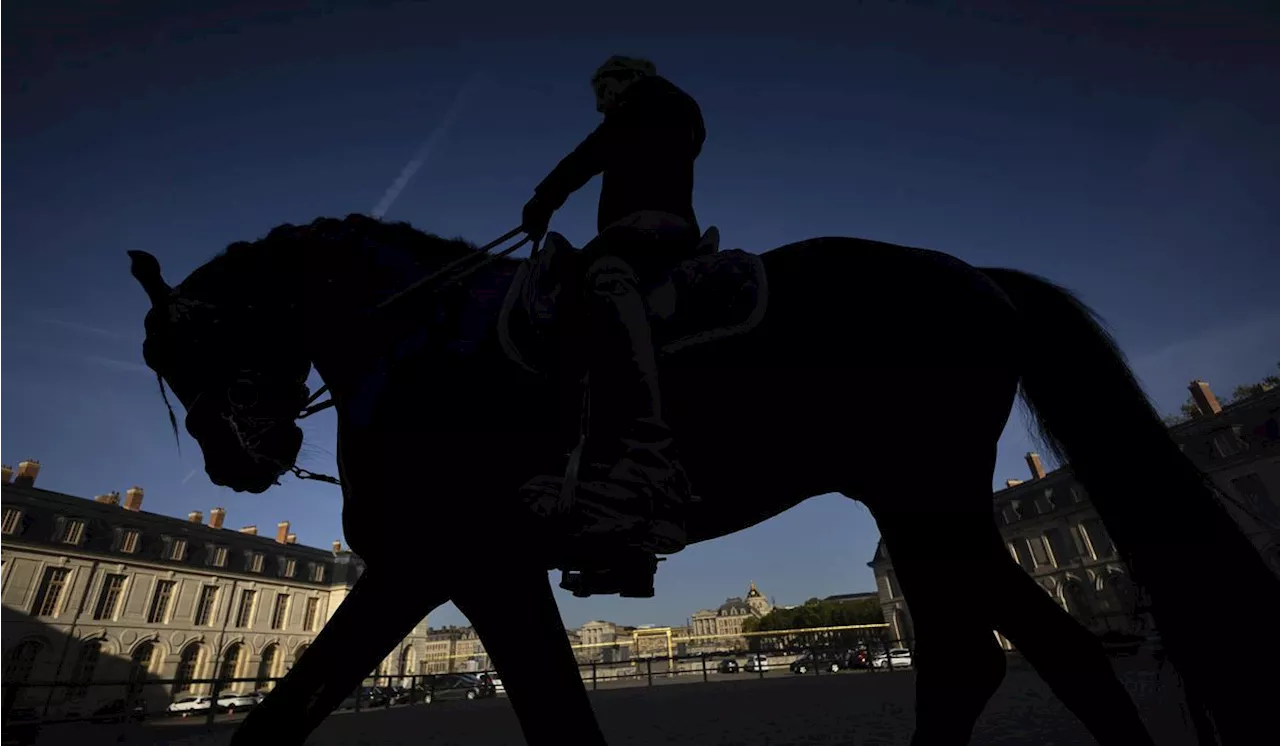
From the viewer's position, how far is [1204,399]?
36.8 meters

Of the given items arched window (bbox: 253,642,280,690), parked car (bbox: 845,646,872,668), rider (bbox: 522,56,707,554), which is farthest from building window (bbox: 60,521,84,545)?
rider (bbox: 522,56,707,554)

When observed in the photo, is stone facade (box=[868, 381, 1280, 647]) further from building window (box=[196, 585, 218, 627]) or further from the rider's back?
building window (box=[196, 585, 218, 627])

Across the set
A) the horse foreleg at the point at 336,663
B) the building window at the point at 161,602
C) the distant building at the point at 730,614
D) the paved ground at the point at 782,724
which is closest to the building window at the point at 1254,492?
the paved ground at the point at 782,724

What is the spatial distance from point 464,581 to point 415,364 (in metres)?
0.97

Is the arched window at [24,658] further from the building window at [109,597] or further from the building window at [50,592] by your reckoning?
the building window at [109,597]

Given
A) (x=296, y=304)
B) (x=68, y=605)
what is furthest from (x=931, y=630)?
(x=68, y=605)

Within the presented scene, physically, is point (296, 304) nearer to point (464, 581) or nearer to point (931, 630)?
point (464, 581)

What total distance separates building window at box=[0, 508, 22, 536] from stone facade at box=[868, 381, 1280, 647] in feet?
154

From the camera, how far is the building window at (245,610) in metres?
41.6

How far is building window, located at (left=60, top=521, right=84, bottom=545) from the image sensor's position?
3384 cm

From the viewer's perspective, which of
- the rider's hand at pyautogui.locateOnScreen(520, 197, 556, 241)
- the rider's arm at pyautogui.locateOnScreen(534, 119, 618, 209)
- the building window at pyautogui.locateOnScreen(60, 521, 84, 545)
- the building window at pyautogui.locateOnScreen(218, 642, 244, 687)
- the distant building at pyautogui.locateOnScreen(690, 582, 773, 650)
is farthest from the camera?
the distant building at pyautogui.locateOnScreen(690, 582, 773, 650)

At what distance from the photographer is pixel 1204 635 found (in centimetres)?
188

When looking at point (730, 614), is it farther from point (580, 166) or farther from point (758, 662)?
point (580, 166)

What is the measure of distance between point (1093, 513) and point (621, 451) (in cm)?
3874
